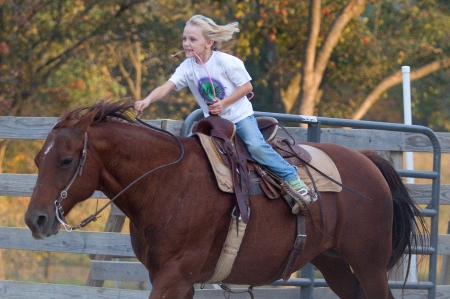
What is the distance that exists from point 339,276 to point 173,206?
1835 millimetres

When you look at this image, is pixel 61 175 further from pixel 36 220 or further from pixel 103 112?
pixel 103 112

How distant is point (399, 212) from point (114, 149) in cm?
236

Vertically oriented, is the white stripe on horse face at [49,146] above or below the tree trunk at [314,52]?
below

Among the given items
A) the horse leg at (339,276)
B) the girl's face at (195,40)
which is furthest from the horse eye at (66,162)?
the horse leg at (339,276)

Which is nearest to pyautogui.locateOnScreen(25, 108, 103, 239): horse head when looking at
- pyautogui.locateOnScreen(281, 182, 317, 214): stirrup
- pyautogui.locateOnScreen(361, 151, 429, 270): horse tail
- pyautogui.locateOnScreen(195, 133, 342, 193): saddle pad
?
pyautogui.locateOnScreen(195, 133, 342, 193): saddle pad

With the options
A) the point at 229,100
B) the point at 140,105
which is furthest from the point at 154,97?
the point at 229,100

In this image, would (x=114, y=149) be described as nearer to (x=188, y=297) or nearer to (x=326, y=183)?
(x=188, y=297)

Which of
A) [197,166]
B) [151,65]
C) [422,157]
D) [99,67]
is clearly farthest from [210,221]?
[151,65]

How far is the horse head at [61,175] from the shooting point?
138 inches

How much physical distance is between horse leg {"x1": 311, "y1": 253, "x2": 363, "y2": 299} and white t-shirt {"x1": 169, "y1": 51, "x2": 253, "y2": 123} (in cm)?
146

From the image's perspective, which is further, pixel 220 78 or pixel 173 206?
pixel 220 78

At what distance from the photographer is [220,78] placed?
421 cm

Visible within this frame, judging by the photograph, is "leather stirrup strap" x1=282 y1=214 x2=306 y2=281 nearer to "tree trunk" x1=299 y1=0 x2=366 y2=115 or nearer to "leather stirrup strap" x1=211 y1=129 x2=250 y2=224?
"leather stirrup strap" x1=211 y1=129 x2=250 y2=224

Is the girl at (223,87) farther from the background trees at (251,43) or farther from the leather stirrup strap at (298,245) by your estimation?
the background trees at (251,43)
